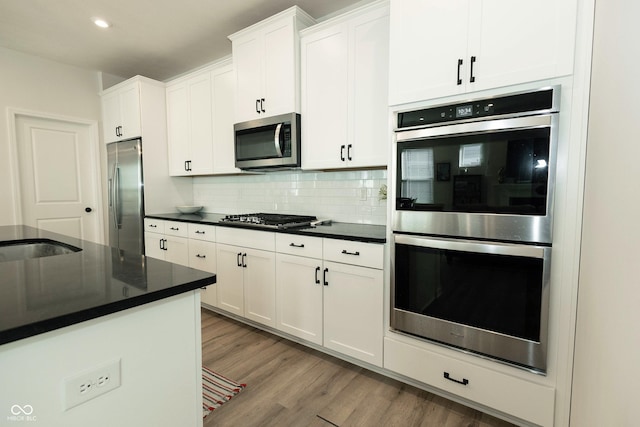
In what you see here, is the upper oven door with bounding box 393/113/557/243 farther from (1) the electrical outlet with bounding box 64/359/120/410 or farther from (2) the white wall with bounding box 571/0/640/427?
(1) the electrical outlet with bounding box 64/359/120/410

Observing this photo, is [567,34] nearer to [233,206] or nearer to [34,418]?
[34,418]

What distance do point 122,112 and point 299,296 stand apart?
3306 millimetres

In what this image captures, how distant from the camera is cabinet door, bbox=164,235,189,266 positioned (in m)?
3.23

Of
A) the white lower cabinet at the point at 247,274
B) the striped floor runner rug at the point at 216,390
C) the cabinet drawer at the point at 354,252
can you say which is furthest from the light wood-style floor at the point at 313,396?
the cabinet drawer at the point at 354,252

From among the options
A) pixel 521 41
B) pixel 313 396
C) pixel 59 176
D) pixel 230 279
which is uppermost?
pixel 521 41

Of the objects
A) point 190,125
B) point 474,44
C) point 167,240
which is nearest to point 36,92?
point 190,125

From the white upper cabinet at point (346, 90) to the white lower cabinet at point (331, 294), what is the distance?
67 cm

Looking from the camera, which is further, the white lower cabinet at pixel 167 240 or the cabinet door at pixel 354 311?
the white lower cabinet at pixel 167 240

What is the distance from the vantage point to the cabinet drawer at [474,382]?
4.89ft

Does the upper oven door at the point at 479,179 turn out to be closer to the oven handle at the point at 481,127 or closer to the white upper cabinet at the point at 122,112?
the oven handle at the point at 481,127

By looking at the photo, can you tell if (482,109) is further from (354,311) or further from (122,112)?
(122,112)

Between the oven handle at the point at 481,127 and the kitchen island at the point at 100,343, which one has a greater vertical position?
the oven handle at the point at 481,127

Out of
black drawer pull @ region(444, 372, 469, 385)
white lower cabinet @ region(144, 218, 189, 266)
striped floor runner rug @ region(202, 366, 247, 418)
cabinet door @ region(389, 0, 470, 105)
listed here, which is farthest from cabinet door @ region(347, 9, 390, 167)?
white lower cabinet @ region(144, 218, 189, 266)

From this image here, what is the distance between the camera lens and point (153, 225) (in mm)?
A: 3590
